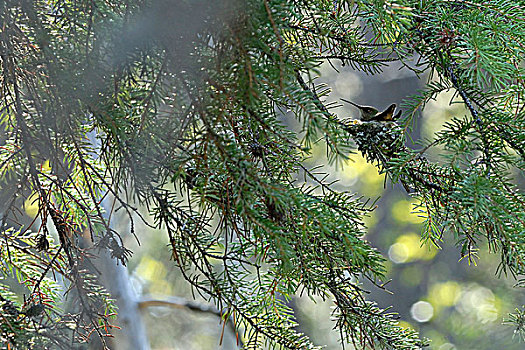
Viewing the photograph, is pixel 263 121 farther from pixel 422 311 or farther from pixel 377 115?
pixel 422 311

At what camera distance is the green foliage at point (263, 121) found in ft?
0.86

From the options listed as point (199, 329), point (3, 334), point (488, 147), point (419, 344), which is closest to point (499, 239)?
point (488, 147)

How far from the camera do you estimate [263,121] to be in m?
0.26

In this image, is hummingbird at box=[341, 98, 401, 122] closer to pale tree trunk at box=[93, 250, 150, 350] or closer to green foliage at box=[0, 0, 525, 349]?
green foliage at box=[0, 0, 525, 349]

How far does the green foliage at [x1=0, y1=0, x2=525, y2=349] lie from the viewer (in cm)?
26

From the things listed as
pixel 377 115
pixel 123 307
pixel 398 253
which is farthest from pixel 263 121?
pixel 398 253

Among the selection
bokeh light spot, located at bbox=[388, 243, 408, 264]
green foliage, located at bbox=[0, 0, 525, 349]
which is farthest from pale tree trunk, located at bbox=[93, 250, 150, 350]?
bokeh light spot, located at bbox=[388, 243, 408, 264]

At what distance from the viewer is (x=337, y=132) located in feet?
0.81

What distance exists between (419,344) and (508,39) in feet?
0.87

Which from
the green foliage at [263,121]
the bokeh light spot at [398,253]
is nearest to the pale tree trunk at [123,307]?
the green foliage at [263,121]

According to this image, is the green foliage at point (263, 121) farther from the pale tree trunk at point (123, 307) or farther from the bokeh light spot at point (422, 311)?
the bokeh light spot at point (422, 311)

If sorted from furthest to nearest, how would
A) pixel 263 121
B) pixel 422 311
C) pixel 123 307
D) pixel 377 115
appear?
pixel 422 311, pixel 123 307, pixel 377 115, pixel 263 121

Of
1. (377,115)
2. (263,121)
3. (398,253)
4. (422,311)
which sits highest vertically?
(398,253)

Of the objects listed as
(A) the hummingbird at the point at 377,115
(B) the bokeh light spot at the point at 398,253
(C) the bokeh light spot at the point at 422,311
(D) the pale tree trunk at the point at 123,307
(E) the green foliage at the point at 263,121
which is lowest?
(E) the green foliage at the point at 263,121
